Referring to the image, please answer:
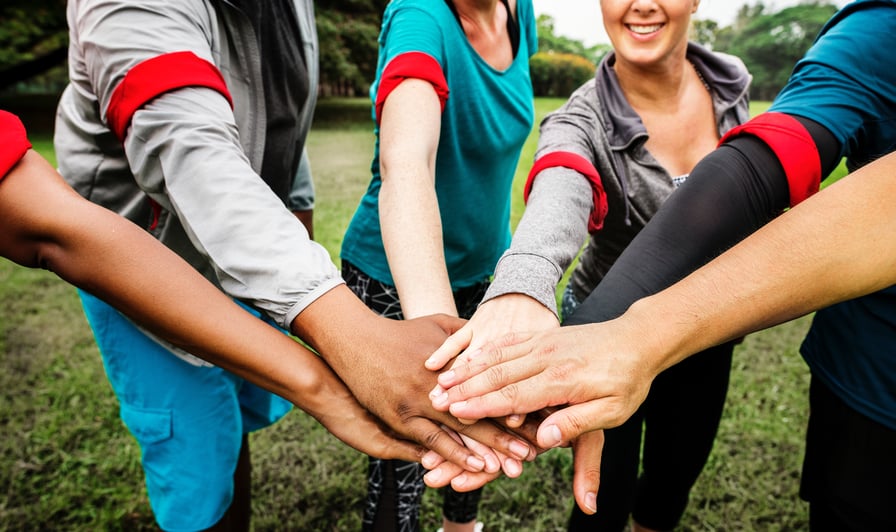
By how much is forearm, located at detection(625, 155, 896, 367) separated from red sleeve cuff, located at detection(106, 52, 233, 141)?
3.88ft

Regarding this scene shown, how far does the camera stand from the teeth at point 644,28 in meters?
1.88

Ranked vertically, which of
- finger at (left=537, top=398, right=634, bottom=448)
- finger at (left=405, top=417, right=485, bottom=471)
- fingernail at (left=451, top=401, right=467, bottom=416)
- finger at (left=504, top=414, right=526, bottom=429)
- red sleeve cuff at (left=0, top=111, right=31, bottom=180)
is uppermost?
red sleeve cuff at (left=0, top=111, right=31, bottom=180)

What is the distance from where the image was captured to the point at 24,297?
17.3ft

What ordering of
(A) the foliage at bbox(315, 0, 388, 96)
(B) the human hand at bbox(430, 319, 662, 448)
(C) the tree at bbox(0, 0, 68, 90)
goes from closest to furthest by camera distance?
(B) the human hand at bbox(430, 319, 662, 448)
(C) the tree at bbox(0, 0, 68, 90)
(A) the foliage at bbox(315, 0, 388, 96)

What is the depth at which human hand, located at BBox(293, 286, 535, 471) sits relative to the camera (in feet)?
4.35

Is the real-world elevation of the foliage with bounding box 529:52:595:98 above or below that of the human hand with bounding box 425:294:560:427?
below

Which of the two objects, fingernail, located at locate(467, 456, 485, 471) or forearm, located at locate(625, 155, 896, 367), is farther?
fingernail, located at locate(467, 456, 485, 471)

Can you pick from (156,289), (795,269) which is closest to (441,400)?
(156,289)

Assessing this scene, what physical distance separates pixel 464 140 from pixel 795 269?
1.17 m

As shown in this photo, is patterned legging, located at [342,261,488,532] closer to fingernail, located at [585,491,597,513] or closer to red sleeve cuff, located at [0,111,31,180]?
fingernail, located at [585,491,597,513]

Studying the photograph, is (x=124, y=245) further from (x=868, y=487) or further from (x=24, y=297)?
(x=24, y=297)

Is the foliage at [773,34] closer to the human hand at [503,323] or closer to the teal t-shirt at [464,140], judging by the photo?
the teal t-shirt at [464,140]

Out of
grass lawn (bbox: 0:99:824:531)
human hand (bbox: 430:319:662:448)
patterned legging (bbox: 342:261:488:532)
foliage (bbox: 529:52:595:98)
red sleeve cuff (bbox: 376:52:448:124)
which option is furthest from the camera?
foliage (bbox: 529:52:595:98)

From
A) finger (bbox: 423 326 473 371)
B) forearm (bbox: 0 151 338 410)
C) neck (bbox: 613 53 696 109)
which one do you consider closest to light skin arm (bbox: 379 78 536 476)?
finger (bbox: 423 326 473 371)
